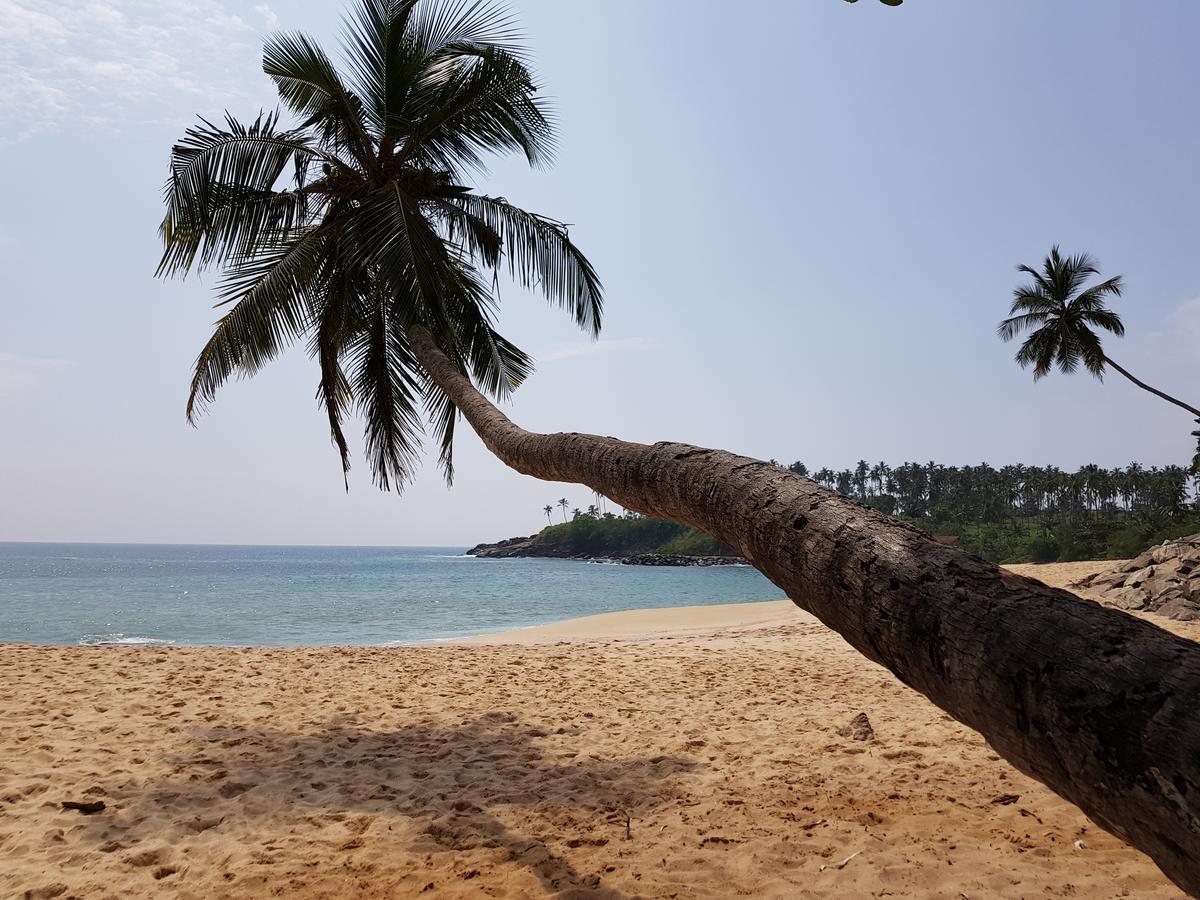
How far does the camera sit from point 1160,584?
13.7m

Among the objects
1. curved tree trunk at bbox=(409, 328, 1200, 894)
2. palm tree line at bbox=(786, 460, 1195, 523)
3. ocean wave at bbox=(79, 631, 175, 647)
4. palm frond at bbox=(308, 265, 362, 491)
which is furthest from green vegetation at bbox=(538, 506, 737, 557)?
curved tree trunk at bbox=(409, 328, 1200, 894)

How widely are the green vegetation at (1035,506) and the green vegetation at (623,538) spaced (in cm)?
2230

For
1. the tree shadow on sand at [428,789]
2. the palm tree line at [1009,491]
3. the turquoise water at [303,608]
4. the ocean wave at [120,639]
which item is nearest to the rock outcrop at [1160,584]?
the tree shadow on sand at [428,789]

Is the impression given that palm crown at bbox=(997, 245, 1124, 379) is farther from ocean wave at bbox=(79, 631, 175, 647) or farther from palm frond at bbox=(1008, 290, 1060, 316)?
ocean wave at bbox=(79, 631, 175, 647)

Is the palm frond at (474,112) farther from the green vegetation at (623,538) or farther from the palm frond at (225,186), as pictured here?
the green vegetation at (623,538)

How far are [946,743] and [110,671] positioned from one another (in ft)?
30.3

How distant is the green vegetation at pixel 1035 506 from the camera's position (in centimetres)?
4638

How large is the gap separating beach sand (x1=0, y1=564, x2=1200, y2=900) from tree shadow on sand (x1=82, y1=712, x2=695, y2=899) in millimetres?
23

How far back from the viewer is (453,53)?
8102 millimetres

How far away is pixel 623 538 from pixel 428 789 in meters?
105

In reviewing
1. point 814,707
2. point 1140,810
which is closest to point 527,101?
point 814,707

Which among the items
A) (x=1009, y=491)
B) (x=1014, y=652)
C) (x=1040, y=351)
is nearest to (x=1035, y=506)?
(x=1009, y=491)

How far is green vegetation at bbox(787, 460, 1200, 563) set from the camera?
152ft

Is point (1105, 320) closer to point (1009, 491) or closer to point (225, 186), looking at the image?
point (225, 186)
